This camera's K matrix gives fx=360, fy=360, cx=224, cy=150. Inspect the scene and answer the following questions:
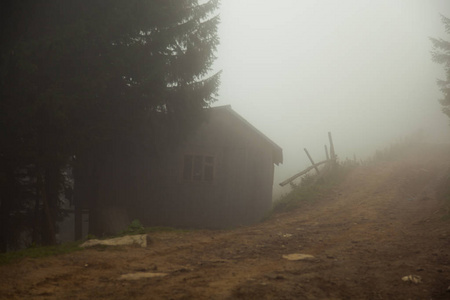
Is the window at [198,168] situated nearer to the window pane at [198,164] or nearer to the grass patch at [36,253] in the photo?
the window pane at [198,164]

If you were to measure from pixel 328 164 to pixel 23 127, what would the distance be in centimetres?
1511

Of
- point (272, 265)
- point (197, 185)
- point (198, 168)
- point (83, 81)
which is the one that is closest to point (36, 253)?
point (272, 265)

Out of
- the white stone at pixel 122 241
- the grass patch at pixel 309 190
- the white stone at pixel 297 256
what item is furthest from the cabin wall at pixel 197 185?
the white stone at pixel 297 256

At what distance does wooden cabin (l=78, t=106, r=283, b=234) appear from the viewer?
17.1m

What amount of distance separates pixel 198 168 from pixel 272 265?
454 inches

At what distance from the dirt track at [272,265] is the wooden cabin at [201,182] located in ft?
21.1

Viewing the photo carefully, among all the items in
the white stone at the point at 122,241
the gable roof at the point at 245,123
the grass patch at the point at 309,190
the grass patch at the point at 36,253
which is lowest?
the grass patch at the point at 36,253

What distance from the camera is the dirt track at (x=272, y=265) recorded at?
500 centimetres

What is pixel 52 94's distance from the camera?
10039 mm

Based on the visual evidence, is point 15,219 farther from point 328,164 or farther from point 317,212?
point 328,164

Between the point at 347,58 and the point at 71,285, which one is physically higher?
the point at 347,58

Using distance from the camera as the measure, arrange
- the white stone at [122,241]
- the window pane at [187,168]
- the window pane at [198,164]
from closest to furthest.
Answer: the white stone at [122,241], the window pane at [187,168], the window pane at [198,164]

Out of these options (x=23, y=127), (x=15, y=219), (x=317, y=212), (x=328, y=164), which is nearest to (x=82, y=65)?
(x=23, y=127)

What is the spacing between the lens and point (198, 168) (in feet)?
58.4
